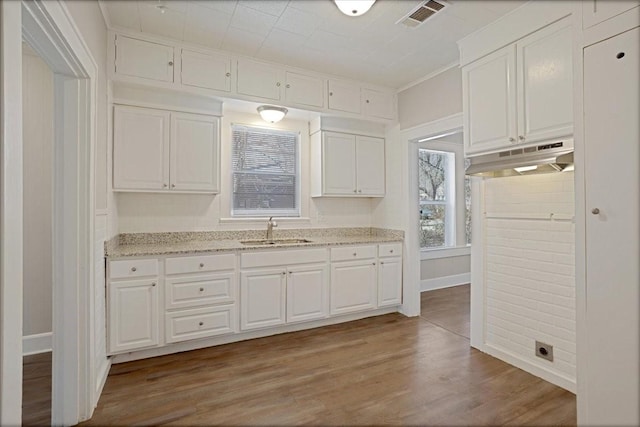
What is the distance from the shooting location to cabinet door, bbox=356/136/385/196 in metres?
4.02

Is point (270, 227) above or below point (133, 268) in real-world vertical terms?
above

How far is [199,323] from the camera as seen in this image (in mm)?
2869

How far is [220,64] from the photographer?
10.1ft

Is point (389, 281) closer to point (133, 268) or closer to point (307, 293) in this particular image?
point (307, 293)

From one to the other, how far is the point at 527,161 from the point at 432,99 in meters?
1.55

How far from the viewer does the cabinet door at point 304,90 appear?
341 centimetres

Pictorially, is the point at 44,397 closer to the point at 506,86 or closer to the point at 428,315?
the point at 428,315

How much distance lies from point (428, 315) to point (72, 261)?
3.48 metres

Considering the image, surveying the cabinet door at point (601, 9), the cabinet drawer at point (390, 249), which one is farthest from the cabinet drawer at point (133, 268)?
the cabinet door at point (601, 9)

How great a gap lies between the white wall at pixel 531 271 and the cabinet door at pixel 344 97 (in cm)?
169

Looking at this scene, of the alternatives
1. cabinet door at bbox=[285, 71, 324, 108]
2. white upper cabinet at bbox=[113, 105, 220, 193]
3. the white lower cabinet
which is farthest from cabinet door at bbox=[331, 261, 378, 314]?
cabinet door at bbox=[285, 71, 324, 108]

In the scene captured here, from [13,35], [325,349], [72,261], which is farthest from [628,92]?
[72,261]

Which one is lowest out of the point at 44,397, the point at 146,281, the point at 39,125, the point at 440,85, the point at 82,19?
the point at 44,397

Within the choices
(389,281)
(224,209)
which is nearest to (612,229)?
(389,281)
